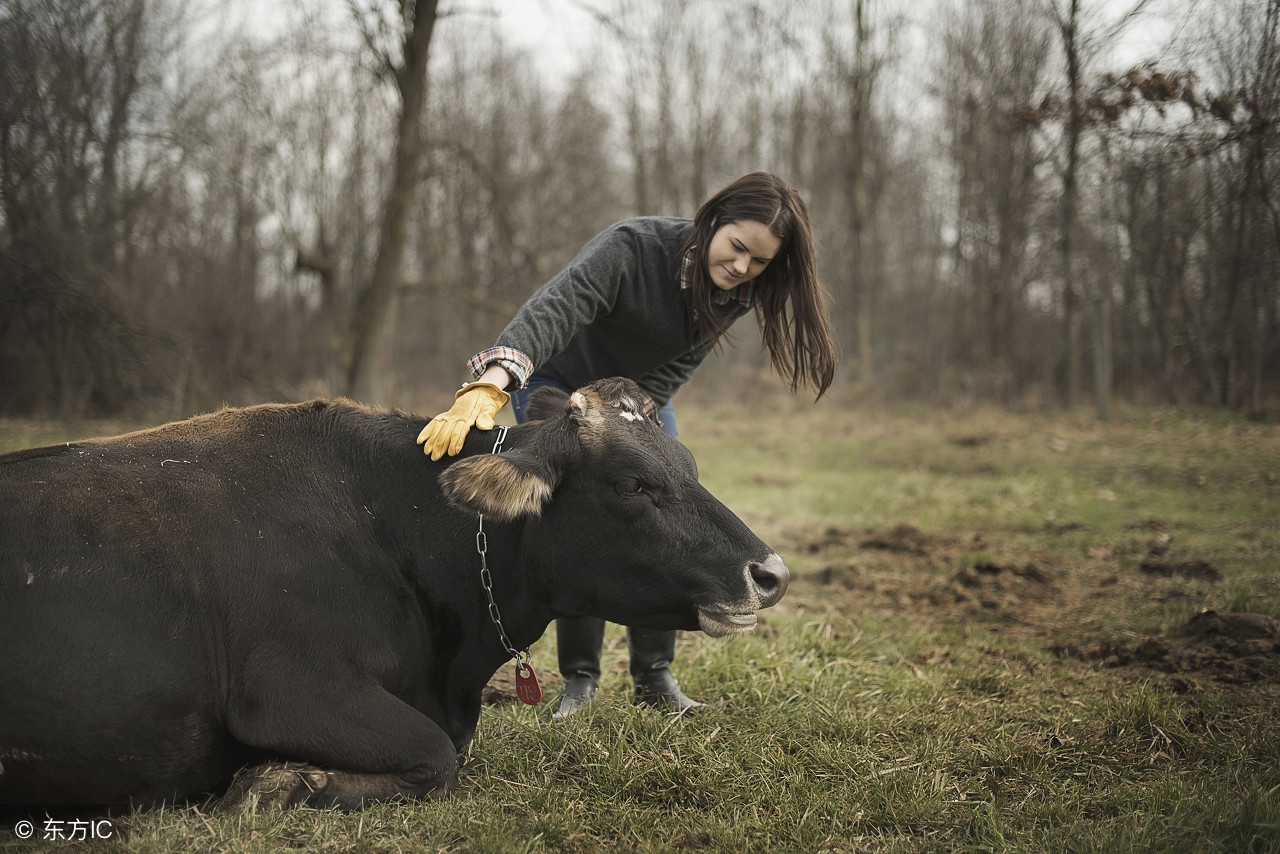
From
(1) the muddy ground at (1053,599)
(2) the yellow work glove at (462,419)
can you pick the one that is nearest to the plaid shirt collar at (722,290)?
(2) the yellow work glove at (462,419)

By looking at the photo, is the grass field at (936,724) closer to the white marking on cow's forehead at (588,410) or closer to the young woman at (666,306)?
the young woman at (666,306)

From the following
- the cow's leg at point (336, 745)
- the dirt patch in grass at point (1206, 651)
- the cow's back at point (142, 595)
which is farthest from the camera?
the dirt patch in grass at point (1206, 651)

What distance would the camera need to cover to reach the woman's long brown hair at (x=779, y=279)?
12.0ft

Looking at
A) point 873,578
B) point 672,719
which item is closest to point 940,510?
point 873,578

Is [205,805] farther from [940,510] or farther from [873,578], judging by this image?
[940,510]

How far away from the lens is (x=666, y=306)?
153 inches

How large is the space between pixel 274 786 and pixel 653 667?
5.58 ft

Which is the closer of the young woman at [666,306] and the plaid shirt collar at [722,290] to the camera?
the young woman at [666,306]

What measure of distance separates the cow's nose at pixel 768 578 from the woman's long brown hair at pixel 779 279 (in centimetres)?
103

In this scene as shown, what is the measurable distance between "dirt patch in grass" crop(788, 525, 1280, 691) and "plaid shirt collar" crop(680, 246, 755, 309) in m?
2.59

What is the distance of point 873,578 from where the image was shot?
6629 millimetres

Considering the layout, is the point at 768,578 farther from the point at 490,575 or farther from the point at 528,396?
the point at 528,396

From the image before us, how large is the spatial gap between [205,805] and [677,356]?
250cm

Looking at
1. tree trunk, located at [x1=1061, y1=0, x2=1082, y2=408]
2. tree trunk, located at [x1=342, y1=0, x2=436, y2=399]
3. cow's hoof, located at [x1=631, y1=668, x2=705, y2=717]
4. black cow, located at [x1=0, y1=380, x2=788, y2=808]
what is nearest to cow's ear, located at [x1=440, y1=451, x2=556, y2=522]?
black cow, located at [x1=0, y1=380, x2=788, y2=808]
